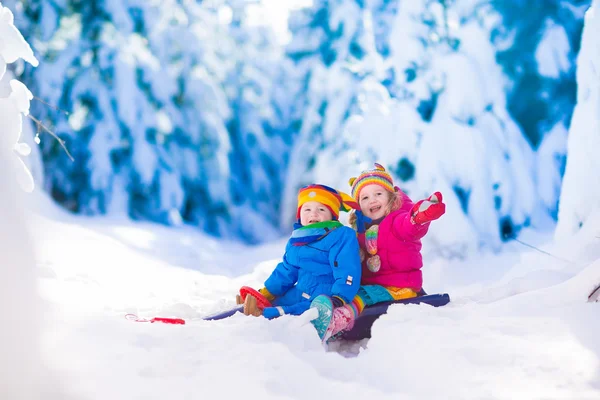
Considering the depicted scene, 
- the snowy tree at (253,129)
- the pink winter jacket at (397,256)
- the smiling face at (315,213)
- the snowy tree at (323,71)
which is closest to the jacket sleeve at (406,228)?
the pink winter jacket at (397,256)

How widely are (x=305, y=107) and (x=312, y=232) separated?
38.7ft

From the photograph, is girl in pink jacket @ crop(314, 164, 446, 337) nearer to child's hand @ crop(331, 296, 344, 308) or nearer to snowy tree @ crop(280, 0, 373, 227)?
child's hand @ crop(331, 296, 344, 308)

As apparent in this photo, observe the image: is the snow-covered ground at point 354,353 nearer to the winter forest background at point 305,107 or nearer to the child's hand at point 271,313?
the child's hand at point 271,313

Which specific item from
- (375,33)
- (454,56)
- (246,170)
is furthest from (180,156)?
(454,56)

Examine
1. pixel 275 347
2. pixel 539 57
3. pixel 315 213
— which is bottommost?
pixel 275 347

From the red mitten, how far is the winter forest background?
5.94 ft

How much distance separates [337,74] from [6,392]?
34.0ft

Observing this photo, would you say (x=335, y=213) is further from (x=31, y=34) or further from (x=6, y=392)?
(x=31, y=34)

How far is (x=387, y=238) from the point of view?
3.12 m

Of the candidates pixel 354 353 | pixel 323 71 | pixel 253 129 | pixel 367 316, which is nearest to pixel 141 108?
pixel 253 129

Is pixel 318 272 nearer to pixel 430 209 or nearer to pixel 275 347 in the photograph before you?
pixel 430 209

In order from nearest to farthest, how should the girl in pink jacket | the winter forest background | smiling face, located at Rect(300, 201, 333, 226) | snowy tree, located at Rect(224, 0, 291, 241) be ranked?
the girl in pink jacket, smiling face, located at Rect(300, 201, 333, 226), the winter forest background, snowy tree, located at Rect(224, 0, 291, 241)

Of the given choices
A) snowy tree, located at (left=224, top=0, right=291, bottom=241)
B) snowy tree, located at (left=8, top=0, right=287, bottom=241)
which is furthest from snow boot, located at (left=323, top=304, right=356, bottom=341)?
snowy tree, located at (left=224, top=0, right=291, bottom=241)

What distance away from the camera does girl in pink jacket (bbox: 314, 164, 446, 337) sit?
9.45 feet
